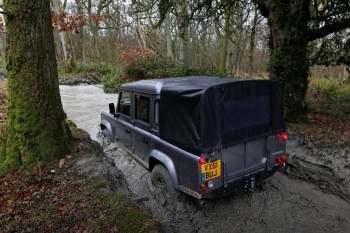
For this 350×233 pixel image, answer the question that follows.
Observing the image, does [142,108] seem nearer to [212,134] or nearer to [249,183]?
[212,134]

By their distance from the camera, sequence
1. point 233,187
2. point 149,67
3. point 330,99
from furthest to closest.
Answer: point 149,67 < point 330,99 < point 233,187

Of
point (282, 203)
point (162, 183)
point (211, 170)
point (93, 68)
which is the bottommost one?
point (282, 203)

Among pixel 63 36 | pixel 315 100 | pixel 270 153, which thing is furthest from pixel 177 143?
pixel 63 36

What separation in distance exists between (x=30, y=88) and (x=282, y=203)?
15.6 ft

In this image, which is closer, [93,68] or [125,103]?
[125,103]

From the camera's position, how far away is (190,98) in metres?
4.29

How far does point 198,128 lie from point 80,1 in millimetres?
26828

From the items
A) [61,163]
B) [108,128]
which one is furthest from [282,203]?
[108,128]

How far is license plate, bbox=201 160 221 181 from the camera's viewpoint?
416cm

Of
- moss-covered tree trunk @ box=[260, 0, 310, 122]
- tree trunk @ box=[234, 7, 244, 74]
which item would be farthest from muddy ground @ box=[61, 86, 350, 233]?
tree trunk @ box=[234, 7, 244, 74]

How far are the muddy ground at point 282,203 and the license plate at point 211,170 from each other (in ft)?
3.25

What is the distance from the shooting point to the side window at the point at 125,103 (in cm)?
643

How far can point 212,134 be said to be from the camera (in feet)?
13.8

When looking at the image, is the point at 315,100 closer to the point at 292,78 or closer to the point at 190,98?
the point at 292,78
